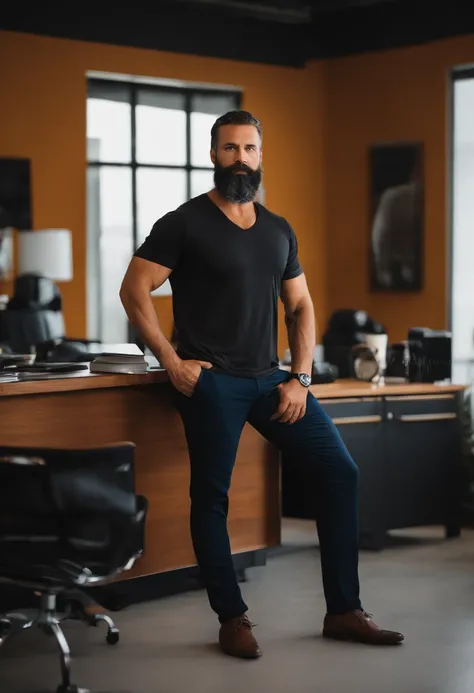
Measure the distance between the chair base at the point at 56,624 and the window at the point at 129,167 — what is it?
16.9 ft

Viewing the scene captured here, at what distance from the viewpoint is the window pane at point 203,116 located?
32.0ft

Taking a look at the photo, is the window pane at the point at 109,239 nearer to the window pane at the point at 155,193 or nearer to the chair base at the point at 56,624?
the window pane at the point at 155,193

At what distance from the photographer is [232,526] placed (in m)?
4.93

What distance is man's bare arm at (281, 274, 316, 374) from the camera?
4.34 metres

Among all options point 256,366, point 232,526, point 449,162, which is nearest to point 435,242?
point 449,162

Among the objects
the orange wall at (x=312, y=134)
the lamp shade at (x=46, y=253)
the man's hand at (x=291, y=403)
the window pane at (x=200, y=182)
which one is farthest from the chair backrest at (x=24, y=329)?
the man's hand at (x=291, y=403)

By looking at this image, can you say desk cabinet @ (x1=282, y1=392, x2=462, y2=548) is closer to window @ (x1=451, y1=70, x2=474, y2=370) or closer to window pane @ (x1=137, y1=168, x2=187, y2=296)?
window @ (x1=451, y1=70, x2=474, y2=370)

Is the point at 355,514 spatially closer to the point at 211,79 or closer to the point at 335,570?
the point at 335,570

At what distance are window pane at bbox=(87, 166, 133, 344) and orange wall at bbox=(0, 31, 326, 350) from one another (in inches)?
7.8

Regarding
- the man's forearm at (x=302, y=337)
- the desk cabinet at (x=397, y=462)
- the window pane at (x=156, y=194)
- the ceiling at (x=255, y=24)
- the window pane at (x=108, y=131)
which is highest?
the ceiling at (x=255, y=24)

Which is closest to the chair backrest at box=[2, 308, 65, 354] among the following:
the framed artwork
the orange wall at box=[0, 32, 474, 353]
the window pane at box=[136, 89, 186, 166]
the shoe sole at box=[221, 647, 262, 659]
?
the orange wall at box=[0, 32, 474, 353]

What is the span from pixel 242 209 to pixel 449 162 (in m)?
5.25

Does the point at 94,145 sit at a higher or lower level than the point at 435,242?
higher

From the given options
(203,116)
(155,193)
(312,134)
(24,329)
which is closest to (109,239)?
(155,193)
